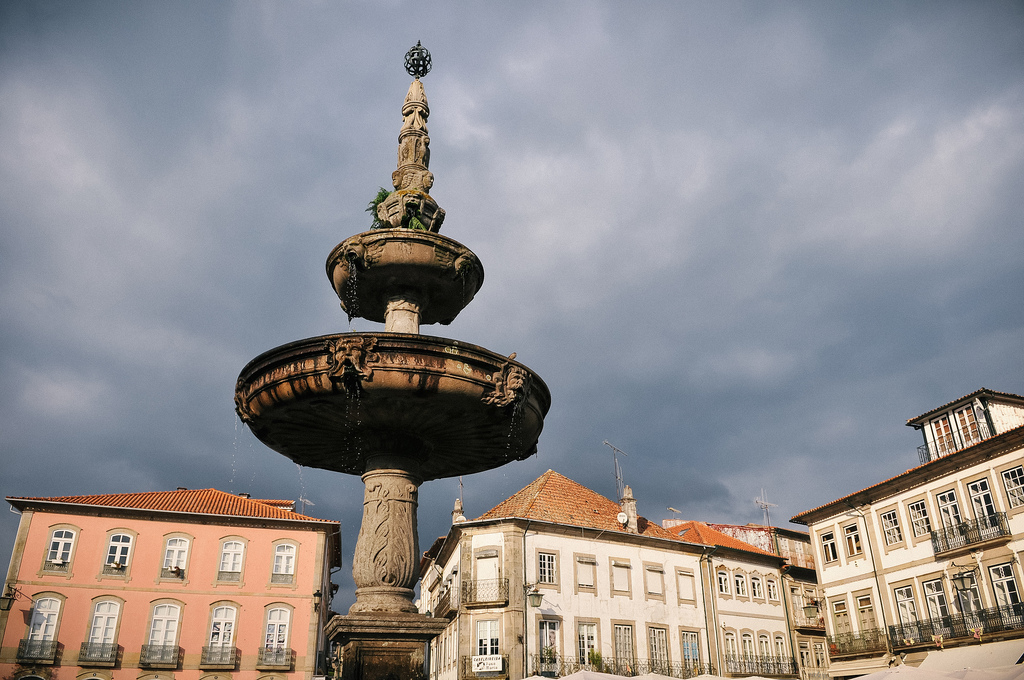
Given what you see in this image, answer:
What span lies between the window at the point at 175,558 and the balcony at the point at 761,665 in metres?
24.1

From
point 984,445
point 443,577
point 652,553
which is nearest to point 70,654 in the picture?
point 443,577

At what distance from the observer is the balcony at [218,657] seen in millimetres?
28875

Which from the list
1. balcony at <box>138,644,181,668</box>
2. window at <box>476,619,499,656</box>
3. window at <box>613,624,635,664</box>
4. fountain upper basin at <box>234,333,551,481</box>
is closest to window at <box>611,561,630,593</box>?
window at <box>613,624,635,664</box>

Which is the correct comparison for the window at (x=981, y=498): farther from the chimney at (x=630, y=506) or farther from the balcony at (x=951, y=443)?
the chimney at (x=630, y=506)

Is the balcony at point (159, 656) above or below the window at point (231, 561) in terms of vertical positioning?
below

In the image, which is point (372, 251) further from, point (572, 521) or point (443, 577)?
point (443, 577)

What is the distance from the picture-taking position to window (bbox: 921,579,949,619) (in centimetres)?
2695

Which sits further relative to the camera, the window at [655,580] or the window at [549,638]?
the window at [655,580]

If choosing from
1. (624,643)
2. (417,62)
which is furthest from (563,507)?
(417,62)

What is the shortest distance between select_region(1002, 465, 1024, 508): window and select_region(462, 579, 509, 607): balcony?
61.0ft

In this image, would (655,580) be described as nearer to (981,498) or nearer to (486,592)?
(486,592)

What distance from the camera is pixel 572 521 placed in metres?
33.3

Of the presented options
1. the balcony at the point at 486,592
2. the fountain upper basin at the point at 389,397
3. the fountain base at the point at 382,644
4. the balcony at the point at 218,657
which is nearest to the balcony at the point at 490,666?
the balcony at the point at 486,592

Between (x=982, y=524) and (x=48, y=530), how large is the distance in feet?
116
